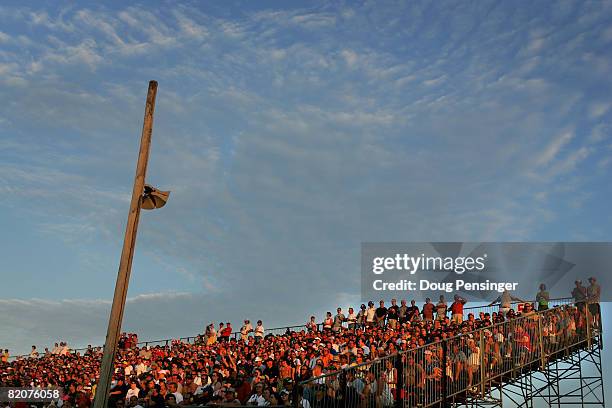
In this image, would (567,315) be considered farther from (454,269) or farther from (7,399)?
(7,399)

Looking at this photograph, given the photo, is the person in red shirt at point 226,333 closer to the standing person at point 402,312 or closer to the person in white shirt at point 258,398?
the standing person at point 402,312

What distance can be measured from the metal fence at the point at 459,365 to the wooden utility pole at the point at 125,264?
3683 mm

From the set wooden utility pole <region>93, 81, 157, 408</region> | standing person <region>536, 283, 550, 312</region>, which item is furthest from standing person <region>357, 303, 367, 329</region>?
wooden utility pole <region>93, 81, 157, 408</region>

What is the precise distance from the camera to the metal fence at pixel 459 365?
1448cm

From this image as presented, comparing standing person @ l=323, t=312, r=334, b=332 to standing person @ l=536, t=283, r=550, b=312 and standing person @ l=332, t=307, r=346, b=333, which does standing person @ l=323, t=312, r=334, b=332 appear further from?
standing person @ l=536, t=283, r=550, b=312

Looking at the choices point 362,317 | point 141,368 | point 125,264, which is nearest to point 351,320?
point 362,317

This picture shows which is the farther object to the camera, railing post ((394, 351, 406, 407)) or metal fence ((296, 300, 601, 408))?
railing post ((394, 351, 406, 407))

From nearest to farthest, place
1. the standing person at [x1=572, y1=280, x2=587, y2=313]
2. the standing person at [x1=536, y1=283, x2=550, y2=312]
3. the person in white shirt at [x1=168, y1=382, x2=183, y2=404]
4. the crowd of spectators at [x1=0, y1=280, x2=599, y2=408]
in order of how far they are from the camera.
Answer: the crowd of spectators at [x1=0, y1=280, x2=599, y2=408], the person in white shirt at [x1=168, y1=382, x2=183, y2=404], the standing person at [x1=536, y1=283, x2=550, y2=312], the standing person at [x1=572, y1=280, x2=587, y2=313]

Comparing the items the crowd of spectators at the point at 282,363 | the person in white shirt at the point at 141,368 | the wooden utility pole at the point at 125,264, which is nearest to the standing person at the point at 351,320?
the crowd of spectators at the point at 282,363

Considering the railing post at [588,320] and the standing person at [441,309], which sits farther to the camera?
the standing person at [441,309]

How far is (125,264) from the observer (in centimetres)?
1280

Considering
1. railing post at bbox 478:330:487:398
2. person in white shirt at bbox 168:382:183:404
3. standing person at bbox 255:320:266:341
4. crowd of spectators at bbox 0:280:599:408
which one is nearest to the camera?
crowd of spectators at bbox 0:280:599:408

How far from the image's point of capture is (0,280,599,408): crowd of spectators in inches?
669

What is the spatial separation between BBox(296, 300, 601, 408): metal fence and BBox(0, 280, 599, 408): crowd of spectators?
49mm
